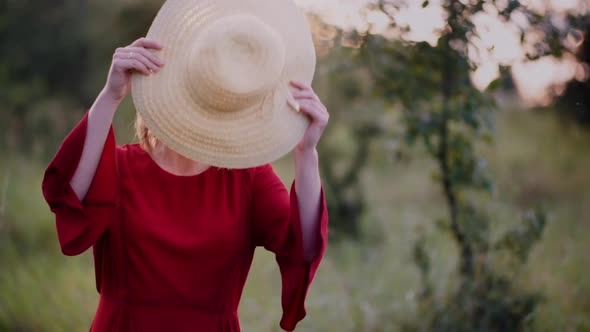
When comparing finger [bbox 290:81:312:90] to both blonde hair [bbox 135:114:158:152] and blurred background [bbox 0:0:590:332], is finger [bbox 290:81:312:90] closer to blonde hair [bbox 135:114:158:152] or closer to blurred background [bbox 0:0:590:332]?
blonde hair [bbox 135:114:158:152]

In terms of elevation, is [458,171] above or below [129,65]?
below

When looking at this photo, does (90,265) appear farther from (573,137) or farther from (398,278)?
(573,137)

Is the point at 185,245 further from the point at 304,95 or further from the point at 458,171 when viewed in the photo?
the point at 458,171

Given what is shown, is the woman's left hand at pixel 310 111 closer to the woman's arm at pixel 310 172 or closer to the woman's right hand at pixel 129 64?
the woman's arm at pixel 310 172

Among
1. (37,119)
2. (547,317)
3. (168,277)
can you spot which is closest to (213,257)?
(168,277)

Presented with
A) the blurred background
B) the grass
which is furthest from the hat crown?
the grass

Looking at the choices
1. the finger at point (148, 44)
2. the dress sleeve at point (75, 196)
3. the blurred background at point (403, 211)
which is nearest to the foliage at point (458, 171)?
the blurred background at point (403, 211)

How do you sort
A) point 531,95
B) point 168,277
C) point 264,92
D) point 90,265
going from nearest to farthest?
point 264,92, point 168,277, point 90,265, point 531,95

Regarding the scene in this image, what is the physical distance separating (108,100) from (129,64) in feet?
0.40

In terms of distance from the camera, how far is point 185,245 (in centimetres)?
206

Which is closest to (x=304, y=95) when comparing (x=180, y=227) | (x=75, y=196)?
(x=180, y=227)

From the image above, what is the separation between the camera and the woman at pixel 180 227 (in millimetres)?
1955

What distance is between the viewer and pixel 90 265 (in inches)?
191

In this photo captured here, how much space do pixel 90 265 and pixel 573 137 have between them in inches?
264
